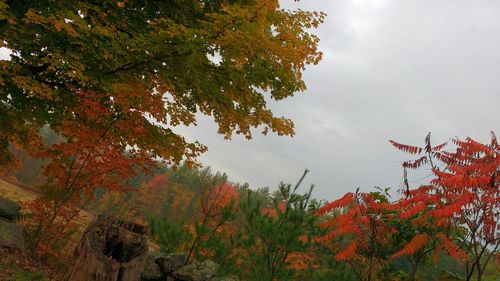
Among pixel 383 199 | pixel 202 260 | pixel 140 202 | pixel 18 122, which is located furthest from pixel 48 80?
pixel 140 202

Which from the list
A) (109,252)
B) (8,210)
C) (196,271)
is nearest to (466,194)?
(109,252)

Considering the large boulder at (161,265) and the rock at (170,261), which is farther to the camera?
the rock at (170,261)

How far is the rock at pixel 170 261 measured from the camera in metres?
10.3

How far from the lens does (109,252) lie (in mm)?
4293

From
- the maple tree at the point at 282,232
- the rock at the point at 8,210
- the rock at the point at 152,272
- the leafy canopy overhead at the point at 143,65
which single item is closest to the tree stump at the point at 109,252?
the leafy canopy overhead at the point at 143,65

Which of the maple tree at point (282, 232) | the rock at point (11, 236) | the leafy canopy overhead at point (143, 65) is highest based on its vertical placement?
the leafy canopy overhead at point (143, 65)

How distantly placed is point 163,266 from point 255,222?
3003mm

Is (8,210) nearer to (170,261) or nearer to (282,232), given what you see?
(170,261)

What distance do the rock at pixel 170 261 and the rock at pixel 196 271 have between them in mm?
257

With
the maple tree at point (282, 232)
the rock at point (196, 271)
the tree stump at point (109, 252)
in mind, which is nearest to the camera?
the tree stump at point (109, 252)

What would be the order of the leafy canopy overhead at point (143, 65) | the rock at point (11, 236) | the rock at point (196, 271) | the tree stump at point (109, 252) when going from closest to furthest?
the tree stump at point (109, 252)
the leafy canopy overhead at point (143, 65)
the rock at point (11, 236)
the rock at point (196, 271)

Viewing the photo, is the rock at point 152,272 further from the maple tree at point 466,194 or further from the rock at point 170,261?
the maple tree at point 466,194

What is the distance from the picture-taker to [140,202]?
71000 mm

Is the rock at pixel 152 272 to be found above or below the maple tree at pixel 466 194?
below
